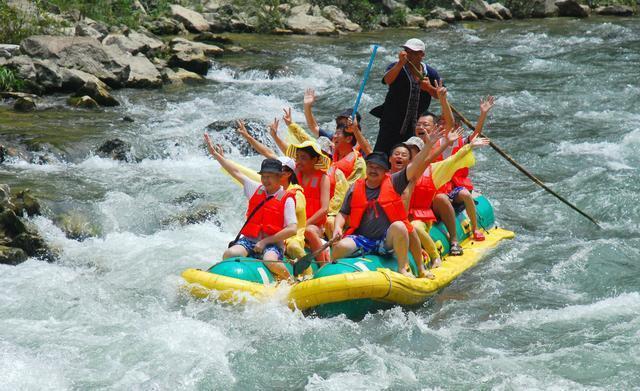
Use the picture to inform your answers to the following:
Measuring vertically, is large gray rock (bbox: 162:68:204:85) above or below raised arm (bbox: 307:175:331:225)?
below

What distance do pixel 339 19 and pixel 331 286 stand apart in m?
17.8

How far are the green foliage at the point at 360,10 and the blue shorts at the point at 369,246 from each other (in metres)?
17.6

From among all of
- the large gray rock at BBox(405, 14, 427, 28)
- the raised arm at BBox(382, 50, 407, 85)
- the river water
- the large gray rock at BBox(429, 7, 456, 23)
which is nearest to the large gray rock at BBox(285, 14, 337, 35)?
the large gray rock at BBox(405, 14, 427, 28)

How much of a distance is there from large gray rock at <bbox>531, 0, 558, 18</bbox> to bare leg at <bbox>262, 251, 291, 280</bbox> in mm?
20632

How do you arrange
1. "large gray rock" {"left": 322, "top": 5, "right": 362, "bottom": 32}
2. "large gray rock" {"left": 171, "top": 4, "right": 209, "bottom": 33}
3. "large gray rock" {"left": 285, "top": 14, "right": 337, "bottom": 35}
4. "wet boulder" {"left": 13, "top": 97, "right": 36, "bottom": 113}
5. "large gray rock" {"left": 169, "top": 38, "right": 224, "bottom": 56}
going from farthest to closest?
"large gray rock" {"left": 322, "top": 5, "right": 362, "bottom": 32}
"large gray rock" {"left": 285, "top": 14, "right": 337, "bottom": 35}
"large gray rock" {"left": 171, "top": 4, "right": 209, "bottom": 33}
"large gray rock" {"left": 169, "top": 38, "right": 224, "bottom": 56}
"wet boulder" {"left": 13, "top": 97, "right": 36, "bottom": 113}

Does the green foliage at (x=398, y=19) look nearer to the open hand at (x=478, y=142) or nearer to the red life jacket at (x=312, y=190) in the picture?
the open hand at (x=478, y=142)

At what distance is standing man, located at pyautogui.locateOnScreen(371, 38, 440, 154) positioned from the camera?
24.5ft

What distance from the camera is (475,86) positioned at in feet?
49.9

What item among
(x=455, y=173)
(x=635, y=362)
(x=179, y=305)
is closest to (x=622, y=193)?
(x=455, y=173)

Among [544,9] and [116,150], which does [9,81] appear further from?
[544,9]

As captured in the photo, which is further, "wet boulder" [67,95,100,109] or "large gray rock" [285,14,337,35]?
"large gray rock" [285,14,337,35]

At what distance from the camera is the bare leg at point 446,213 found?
290 inches

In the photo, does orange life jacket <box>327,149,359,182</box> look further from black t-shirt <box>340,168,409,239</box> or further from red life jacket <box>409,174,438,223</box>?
black t-shirt <box>340,168,409,239</box>

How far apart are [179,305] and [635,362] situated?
3.05 metres
